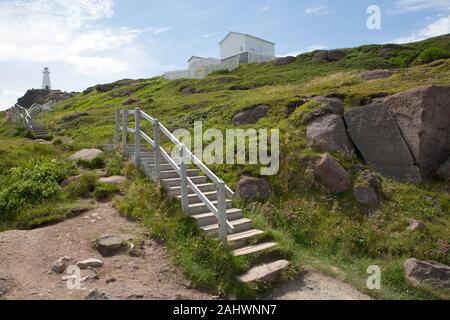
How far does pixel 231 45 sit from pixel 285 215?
51105mm

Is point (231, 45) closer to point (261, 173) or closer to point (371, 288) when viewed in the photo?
point (261, 173)

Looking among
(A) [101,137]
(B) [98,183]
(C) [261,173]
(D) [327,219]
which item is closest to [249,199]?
(C) [261,173]

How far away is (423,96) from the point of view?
11.6 m

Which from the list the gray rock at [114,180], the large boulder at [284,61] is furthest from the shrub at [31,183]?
the large boulder at [284,61]

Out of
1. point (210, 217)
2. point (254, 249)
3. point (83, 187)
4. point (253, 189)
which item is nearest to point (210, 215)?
point (210, 217)

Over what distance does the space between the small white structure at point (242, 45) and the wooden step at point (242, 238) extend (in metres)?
48.1

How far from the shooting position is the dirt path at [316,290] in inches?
270

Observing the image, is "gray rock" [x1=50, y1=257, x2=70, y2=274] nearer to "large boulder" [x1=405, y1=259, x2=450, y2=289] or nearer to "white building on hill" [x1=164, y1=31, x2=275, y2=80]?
"large boulder" [x1=405, y1=259, x2=450, y2=289]

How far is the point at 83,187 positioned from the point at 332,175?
660 centimetres

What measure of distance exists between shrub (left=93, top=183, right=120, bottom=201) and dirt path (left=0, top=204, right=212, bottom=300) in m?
0.93

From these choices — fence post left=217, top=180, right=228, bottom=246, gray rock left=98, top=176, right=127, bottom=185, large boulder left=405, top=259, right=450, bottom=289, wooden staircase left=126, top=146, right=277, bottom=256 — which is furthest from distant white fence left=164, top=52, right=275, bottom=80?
large boulder left=405, top=259, right=450, bottom=289

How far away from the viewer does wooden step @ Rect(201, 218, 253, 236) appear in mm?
8177

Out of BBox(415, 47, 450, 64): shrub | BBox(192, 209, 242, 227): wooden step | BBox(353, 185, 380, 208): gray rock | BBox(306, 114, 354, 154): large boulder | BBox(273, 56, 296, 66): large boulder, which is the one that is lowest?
BBox(192, 209, 242, 227): wooden step

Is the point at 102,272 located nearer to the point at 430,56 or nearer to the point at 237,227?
the point at 237,227
